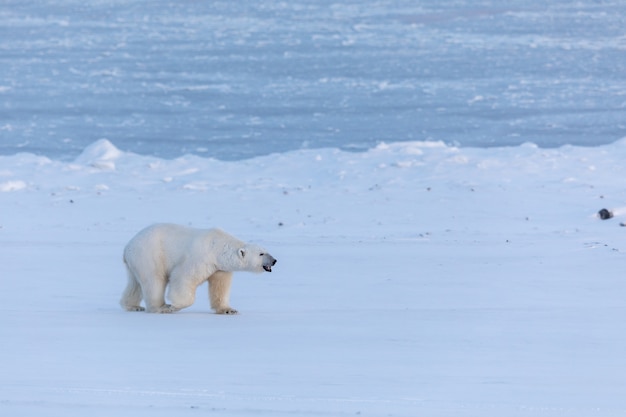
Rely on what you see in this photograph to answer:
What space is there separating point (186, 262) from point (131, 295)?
1.37 ft

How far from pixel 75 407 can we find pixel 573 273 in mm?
4163

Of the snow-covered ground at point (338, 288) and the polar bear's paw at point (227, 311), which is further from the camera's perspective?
the polar bear's paw at point (227, 311)

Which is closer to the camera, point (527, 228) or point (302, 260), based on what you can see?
point (302, 260)

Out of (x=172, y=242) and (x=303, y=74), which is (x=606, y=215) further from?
(x=303, y=74)

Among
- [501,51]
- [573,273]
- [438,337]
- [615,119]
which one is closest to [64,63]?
[501,51]

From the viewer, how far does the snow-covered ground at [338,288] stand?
3889mm

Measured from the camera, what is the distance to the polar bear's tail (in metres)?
6.04

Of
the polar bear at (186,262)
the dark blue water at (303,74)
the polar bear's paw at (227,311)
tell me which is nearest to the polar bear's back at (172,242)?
the polar bear at (186,262)

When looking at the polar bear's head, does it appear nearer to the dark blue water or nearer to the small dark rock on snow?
the small dark rock on snow

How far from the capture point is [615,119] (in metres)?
16.8

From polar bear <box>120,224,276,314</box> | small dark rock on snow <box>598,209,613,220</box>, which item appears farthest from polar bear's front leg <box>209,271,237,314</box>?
small dark rock on snow <box>598,209,613,220</box>

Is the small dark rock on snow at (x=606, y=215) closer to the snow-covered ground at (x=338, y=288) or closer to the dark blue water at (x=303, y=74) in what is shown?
the snow-covered ground at (x=338, y=288)

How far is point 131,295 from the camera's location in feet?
19.9

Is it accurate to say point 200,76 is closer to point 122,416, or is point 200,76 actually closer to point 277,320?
point 277,320
